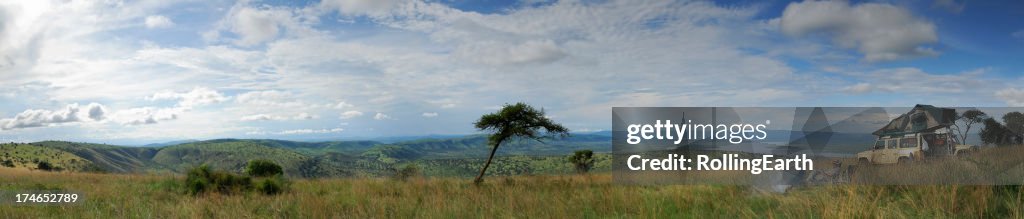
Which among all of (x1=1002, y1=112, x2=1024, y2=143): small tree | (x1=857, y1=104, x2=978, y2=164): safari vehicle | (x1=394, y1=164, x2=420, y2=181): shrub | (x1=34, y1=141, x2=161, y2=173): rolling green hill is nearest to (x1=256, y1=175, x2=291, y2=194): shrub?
(x1=394, y1=164, x2=420, y2=181): shrub

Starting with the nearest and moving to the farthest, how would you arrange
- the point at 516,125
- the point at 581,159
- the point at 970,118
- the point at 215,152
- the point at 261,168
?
1. the point at 970,118
2. the point at 516,125
3. the point at 261,168
4. the point at 581,159
5. the point at 215,152

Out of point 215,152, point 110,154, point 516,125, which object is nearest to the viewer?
point 516,125

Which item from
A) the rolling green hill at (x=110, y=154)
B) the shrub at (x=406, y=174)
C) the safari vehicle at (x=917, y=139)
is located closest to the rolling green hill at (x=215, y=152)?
the rolling green hill at (x=110, y=154)

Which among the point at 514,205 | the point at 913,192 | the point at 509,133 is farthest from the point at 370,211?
the point at 509,133

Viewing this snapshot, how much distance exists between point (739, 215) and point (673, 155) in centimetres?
572

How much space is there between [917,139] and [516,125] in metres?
13.4

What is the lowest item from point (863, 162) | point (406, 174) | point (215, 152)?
point (215, 152)

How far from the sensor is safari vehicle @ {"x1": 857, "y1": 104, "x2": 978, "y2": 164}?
1261 cm

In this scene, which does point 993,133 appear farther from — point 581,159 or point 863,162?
point 581,159

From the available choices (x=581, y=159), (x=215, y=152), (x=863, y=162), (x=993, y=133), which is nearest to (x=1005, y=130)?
(x=993, y=133)

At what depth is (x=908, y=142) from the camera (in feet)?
42.9

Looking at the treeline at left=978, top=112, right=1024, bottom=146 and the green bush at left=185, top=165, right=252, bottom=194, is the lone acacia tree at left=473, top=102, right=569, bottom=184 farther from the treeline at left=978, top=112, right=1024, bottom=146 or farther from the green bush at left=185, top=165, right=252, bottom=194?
the treeline at left=978, top=112, right=1024, bottom=146

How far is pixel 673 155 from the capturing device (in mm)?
13594

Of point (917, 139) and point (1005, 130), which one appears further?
point (1005, 130)
